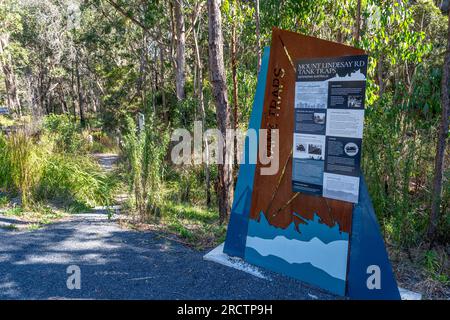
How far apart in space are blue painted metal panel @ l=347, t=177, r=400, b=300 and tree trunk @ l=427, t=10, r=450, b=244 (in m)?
1.33

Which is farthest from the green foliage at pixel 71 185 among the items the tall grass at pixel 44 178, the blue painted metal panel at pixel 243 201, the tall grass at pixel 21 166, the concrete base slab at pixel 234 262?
the blue painted metal panel at pixel 243 201

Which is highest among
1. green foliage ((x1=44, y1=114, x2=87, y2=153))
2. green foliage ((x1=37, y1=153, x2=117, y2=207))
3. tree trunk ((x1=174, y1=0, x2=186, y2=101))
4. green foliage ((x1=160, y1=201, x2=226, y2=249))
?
tree trunk ((x1=174, y1=0, x2=186, y2=101))

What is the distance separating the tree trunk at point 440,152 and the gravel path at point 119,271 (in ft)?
5.49

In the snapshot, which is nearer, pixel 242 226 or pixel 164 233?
pixel 242 226

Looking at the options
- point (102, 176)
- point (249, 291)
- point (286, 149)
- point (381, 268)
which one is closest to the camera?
point (381, 268)

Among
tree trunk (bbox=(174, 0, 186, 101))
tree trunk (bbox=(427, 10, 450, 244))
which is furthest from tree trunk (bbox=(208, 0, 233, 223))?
tree trunk (bbox=(174, 0, 186, 101))

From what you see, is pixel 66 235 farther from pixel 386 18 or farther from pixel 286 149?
pixel 386 18

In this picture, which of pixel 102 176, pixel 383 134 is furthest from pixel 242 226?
pixel 102 176

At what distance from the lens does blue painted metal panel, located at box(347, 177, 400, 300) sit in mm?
2625

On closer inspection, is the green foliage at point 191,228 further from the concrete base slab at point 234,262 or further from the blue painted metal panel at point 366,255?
the blue painted metal panel at point 366,255

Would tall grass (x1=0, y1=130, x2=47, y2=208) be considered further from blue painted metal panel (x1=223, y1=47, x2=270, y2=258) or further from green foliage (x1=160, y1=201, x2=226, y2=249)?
blue painted metal panel (x1=223, y1=47, x2=270, y2=258)

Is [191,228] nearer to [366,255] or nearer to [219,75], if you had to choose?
Answer: [219,75]

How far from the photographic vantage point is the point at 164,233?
13.7 feet

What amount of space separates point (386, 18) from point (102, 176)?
5.51 meters
